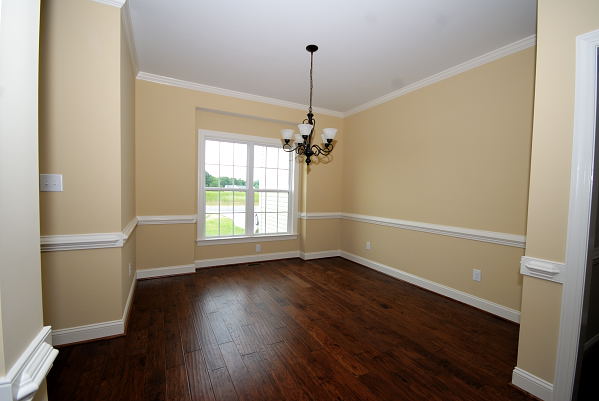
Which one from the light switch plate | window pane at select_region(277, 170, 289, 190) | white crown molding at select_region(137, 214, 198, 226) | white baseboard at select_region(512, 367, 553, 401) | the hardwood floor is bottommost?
the hardwood floor

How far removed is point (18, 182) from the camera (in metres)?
0.81

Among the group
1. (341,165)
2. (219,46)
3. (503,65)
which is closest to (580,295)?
(503,65)

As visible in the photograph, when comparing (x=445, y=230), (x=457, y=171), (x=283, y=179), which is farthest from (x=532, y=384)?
(x=283, y=179)

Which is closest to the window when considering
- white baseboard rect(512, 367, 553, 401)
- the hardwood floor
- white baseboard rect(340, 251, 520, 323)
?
the hardwood floor

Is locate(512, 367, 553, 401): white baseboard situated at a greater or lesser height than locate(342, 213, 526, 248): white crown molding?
lesser

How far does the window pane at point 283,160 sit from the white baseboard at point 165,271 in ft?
7.31

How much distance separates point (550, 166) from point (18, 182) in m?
2.55

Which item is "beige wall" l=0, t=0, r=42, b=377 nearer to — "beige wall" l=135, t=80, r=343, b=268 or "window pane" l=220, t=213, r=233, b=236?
"beige wall" l=135, t=80, r=343, b=268

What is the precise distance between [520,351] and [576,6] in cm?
215

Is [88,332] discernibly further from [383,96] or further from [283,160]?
[383,96]

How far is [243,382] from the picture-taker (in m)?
1.76

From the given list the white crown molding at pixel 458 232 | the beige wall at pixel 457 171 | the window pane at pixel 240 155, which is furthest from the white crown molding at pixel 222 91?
the white crown molding at pixel 458 232

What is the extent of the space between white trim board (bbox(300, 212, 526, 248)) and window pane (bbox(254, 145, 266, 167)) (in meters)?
1.19

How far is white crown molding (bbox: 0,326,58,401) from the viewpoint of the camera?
703 mm
